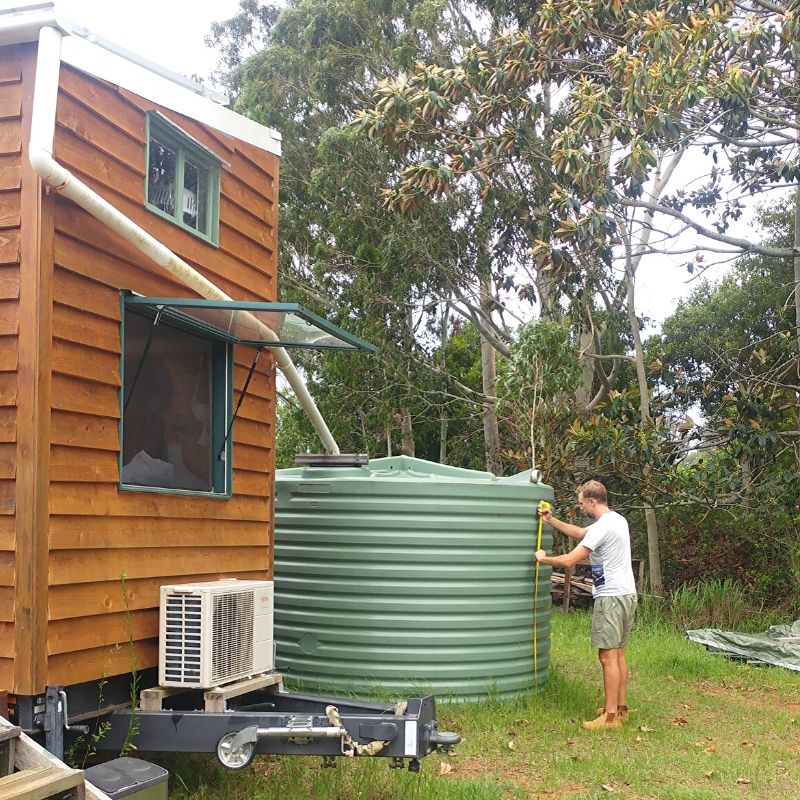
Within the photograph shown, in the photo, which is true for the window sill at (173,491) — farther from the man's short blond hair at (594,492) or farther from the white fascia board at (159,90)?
the man's short blond hair at (594,492)

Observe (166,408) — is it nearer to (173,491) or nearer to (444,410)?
(173,491)

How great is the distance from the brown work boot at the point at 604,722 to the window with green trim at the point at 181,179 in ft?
12.6

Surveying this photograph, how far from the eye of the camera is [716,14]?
9.37 meters

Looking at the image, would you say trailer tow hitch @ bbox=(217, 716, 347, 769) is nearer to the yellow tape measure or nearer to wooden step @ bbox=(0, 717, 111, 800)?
wooden step @ bbox=(0, 717, 111, 800)

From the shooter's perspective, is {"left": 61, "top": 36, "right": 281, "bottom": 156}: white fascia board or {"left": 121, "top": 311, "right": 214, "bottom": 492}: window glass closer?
{"left": 61, "top": 36, "right": 281, "bottom": 156}: white fascia board

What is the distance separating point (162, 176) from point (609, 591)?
153 inches

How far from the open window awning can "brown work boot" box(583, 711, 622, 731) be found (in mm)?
2837

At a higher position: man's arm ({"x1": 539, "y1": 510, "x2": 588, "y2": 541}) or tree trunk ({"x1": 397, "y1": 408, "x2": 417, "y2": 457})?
tree trunk ({"x1": 397, "y1": 408, "x2": 417, "y2": 457})

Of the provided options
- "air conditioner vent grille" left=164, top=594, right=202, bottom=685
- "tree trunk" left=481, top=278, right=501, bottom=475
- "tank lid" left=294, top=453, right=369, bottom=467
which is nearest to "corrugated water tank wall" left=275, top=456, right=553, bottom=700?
"tank lid" left=294, top=453, right=369, bottom=467

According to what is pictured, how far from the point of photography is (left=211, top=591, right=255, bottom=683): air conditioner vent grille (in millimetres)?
4840

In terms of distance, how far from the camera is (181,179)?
5.35 metres

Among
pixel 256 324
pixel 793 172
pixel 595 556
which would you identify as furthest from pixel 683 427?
pixel 256 324

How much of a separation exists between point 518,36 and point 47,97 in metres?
9.12

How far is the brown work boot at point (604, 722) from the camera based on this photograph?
255 inches
